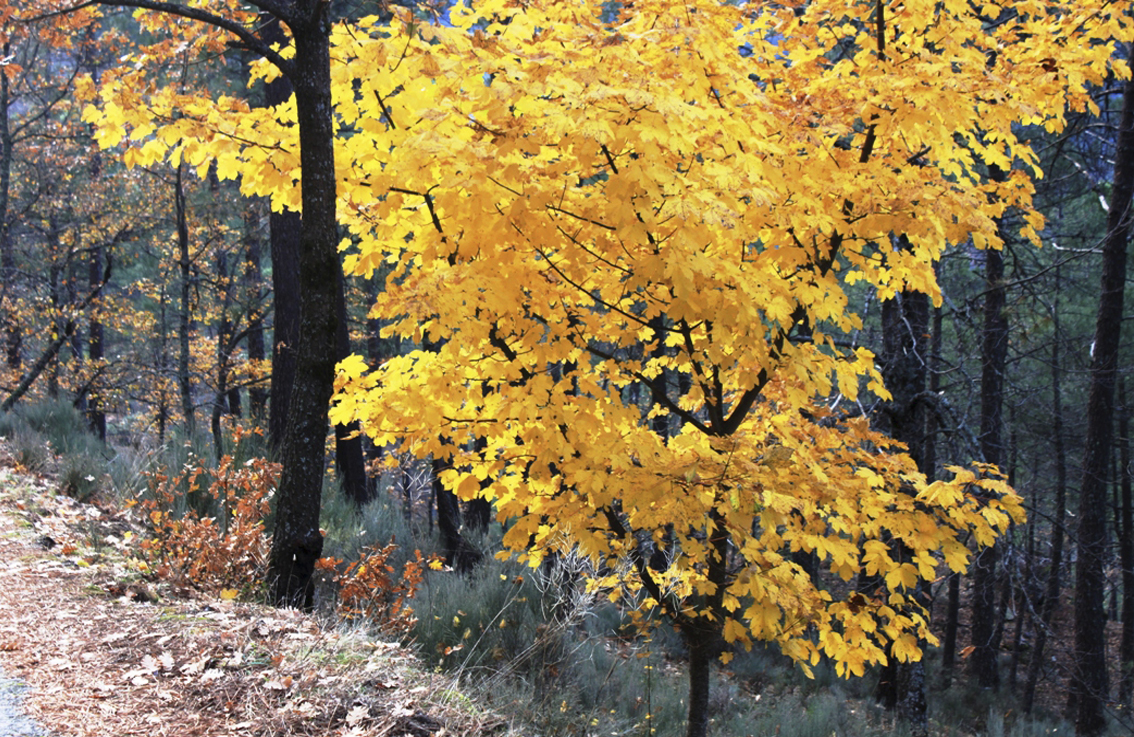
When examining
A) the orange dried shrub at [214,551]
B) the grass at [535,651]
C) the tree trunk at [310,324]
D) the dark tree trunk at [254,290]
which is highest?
the dark tree trunk at [254,290]

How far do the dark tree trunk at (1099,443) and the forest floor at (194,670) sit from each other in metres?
7.77

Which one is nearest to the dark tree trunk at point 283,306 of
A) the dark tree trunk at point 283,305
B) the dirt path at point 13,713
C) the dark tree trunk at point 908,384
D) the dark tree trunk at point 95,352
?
the dark tree trunk at point 283,305

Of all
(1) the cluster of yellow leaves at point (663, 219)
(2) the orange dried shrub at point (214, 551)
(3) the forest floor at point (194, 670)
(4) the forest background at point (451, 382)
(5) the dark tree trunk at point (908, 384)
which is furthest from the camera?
(5) the dark tree trunk at point (908, 384)

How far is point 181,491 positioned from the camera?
6375 mm

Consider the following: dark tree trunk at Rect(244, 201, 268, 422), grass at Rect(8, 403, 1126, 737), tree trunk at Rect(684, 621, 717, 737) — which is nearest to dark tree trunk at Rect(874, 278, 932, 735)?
grass at Rect(8, 403, 1126, 737)

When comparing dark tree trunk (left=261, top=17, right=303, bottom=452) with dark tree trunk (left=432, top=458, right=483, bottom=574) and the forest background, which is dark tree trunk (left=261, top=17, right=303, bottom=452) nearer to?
the forest background

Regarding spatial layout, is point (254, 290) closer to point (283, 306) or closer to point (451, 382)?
point (283, 306)

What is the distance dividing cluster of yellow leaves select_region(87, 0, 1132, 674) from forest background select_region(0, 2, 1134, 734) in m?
0.07

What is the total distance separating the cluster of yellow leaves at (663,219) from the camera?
2615 millimetres

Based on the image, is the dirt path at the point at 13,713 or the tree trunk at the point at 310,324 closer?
the dirt path at the point at 13,713

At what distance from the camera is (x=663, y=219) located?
101 inches

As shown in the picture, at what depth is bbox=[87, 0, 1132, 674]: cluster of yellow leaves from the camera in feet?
8.58

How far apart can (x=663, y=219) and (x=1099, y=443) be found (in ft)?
28.2

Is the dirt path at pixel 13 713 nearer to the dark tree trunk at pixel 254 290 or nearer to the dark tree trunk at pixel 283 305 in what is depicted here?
the dark tree trunk at pixel 283 305
